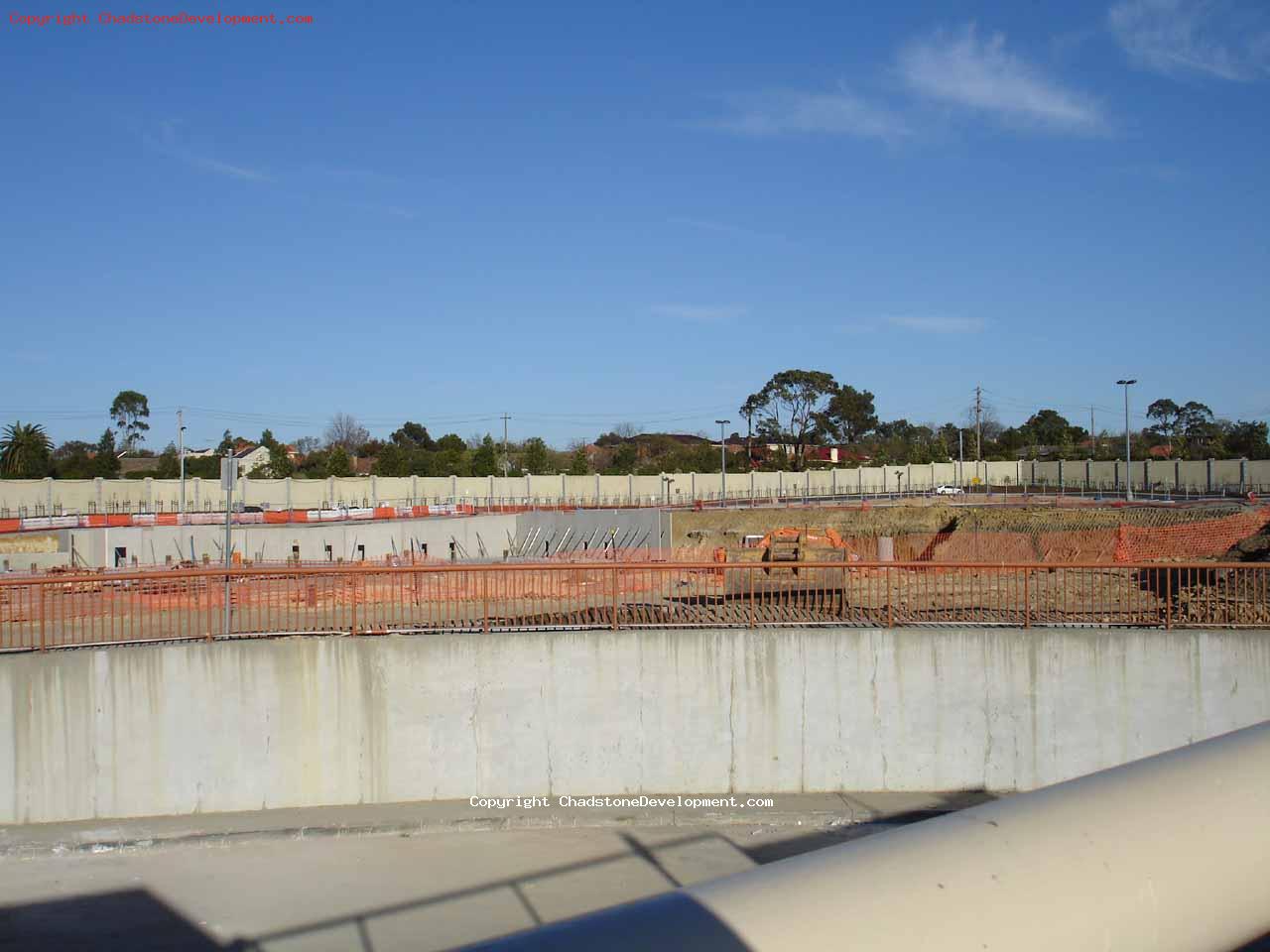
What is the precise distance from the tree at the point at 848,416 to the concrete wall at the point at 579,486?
771 inches

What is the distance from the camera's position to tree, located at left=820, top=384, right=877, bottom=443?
93312 mm

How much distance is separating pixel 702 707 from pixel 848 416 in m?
83.9

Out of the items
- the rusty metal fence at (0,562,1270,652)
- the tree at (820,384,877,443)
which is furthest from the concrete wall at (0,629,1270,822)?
the tree at (820,384,877,443)

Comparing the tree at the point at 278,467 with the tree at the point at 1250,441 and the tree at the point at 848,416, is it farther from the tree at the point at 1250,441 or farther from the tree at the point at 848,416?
the tree at the point at 1250,441

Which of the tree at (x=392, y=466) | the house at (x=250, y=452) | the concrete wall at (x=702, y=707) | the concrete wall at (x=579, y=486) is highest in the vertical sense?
the house at (x=250, y=452)

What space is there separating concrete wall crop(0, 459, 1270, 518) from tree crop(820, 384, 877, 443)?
64.2 feet

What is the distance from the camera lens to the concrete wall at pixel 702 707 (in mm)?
12891

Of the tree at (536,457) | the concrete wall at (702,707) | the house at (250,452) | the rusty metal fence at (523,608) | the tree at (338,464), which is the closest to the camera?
the concrete wall at (702,707)

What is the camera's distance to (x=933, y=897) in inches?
84.7

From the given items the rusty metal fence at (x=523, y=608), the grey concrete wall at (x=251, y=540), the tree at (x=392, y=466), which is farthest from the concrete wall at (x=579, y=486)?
the rusty metal fence at (x=523, y=608)

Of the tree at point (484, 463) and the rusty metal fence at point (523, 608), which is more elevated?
the tree at point (484, 463)

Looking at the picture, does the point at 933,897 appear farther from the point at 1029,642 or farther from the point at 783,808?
the point at 1029,642

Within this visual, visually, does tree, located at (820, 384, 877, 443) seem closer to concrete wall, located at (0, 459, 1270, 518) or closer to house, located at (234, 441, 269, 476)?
concrete wall, located at (0, 459, 1270, 518)

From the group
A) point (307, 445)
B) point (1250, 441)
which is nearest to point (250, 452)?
point (307, 445)
